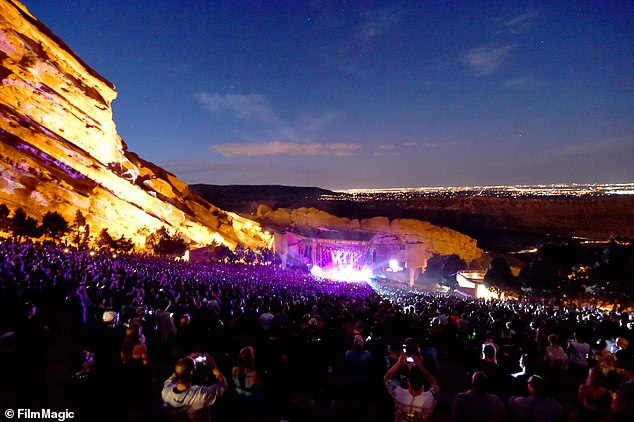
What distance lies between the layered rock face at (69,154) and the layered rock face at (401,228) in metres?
9.47

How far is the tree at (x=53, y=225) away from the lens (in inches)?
1619

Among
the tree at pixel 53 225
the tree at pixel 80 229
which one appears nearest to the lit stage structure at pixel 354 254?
the tree at pixel 80 229

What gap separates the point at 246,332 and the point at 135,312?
2.70m

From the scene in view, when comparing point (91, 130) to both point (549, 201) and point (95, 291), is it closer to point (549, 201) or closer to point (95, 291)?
point (95, 291)

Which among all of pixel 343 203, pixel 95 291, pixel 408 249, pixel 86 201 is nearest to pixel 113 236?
pixel 86 201

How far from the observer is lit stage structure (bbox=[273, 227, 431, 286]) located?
59.2 meters

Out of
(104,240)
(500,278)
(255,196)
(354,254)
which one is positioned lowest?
(354,254)

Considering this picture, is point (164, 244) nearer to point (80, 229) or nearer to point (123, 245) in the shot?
point (123, 245)

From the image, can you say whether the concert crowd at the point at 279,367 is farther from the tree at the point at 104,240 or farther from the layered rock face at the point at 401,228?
the layered rock face at the point at 401,228

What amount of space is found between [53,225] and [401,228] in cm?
5380

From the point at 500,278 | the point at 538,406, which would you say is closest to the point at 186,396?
the point at 538,406

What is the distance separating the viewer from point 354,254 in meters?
64.6

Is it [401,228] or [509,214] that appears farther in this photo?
[509,214]

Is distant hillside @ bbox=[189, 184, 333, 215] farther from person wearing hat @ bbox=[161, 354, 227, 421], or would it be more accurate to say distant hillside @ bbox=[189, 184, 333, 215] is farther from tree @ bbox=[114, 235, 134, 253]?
person wearing hat @ bbox=[161, 354, 227, 421]
